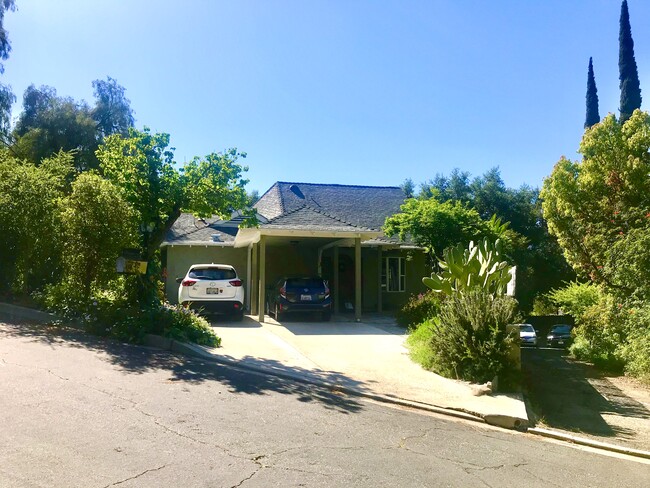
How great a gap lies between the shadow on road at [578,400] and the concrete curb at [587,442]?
2.13 ft

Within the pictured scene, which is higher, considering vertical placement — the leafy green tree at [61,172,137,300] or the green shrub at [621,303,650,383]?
the leafy green tree at [61,172,137,300]

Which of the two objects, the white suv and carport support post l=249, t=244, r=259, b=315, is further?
carport support post l=249, t=244, r=259, b=315

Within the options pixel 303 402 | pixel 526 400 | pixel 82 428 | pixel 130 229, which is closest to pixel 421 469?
pixel 303 402

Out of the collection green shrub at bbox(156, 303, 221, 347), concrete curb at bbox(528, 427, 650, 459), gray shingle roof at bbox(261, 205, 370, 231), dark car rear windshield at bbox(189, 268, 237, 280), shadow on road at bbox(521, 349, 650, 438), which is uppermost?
gray shingle roof at bbox(261, 205, 370, 231)

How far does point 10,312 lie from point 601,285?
47.4 ft

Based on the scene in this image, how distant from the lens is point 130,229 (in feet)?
42.3

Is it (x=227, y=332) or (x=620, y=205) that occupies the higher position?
(x=620, y=205)

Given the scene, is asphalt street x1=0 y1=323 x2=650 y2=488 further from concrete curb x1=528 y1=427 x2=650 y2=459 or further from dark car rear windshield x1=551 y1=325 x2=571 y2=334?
dark car rear windshield x1=551 y1=325 x2=571 y2=334

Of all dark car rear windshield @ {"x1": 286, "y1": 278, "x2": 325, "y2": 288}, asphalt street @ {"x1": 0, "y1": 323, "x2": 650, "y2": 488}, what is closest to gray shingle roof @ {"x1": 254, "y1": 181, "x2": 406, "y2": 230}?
dark car rear windshield @ {"x1": 286, "y1": 278, "x2": 325, "y2": 288}

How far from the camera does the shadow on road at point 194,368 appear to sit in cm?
790

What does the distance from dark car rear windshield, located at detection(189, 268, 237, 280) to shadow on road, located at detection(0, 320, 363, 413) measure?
427 centimetres

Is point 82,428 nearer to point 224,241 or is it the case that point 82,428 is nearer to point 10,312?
point 10,312

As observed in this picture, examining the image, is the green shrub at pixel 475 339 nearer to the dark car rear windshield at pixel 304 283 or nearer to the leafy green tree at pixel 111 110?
the dark car rear windshield at pixel 304 283

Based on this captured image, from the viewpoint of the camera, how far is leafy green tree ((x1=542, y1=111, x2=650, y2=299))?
12852 mm
